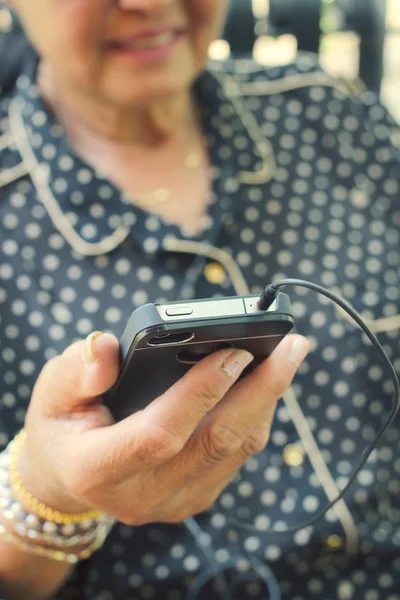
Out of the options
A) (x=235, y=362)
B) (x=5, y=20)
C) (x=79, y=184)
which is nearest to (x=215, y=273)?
(x=79, y=184)

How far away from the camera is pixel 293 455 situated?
2.22 ft

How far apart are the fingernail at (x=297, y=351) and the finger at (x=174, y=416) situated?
0.05 m

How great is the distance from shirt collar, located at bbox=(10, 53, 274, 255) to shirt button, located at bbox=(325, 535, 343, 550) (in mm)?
353

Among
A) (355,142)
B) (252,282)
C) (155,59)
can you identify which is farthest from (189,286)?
(355,142)

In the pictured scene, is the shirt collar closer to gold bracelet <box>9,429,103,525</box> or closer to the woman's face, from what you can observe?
the woman's face

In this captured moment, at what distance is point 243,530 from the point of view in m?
0.64

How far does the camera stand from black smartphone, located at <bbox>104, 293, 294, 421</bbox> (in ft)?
1.20

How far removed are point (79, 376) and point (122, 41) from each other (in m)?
0.38

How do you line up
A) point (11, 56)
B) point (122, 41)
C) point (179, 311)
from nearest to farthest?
1. point (179, 311)
2. point (122, 41)
3. point (11, 56)

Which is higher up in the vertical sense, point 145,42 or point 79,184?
point 145,42

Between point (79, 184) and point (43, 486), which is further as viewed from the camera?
point (79, 184)

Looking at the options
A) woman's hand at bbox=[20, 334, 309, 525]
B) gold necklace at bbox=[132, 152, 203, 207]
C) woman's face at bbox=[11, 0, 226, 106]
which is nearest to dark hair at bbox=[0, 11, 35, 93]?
woman's face at bbox=[11, 0, 226, 106]

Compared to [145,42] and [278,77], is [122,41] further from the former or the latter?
[278,77]

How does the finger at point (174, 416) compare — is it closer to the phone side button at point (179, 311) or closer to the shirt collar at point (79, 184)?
the phone side button at point (179, 311)
